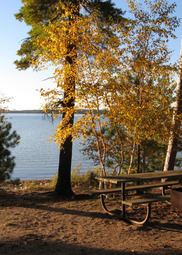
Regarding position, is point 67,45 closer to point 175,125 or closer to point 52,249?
point 175,125

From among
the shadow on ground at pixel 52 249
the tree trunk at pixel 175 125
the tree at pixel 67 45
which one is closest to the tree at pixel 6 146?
the tree at pixel 67 45

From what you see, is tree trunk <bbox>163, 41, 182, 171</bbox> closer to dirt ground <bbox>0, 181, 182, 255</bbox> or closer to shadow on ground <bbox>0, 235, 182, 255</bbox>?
dirt ground <bbox>0, 181, 182, 255</bbox>

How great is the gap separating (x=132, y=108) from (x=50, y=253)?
11.6 feet

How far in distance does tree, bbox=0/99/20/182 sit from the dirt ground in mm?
1858

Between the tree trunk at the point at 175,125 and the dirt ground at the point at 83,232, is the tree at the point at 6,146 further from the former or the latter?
the tree trunk at the point at 175,125

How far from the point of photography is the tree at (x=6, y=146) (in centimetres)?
772

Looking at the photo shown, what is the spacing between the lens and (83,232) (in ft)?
13.9

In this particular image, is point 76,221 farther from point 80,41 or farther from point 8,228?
point 80,41

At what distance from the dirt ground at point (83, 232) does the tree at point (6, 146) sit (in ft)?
6.10

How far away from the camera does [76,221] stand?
4.84 metres

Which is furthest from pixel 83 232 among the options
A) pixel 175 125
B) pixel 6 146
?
pixel 6 146

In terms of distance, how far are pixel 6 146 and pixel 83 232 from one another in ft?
15.0

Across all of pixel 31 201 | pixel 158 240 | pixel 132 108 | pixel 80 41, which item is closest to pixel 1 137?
pixel 31 201

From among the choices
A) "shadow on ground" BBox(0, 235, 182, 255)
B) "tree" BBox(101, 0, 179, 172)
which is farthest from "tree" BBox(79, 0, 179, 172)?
"shadow on ground" BBox(0, 235, 182, 255)
